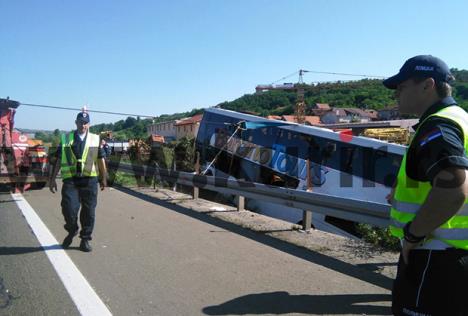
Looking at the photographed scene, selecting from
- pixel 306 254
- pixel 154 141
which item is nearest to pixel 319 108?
pixel 154 141

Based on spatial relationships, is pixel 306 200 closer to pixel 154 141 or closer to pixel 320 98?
pixel 154 141

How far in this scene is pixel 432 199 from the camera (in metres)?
2.16

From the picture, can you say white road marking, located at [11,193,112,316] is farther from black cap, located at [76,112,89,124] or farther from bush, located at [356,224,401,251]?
bush, located at [356,224,401,251]

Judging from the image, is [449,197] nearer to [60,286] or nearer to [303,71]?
[60,286]

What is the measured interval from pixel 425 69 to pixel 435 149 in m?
0.45

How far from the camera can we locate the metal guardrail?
6117 mm

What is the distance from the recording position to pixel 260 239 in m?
7.30

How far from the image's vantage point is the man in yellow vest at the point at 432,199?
2.14 meters

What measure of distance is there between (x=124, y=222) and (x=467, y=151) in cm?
728

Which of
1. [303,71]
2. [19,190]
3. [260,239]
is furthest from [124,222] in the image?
[303,71]

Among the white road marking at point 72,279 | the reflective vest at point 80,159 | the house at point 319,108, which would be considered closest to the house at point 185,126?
the house at point 319,108

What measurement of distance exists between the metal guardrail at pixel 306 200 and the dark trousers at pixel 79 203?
10.5ft

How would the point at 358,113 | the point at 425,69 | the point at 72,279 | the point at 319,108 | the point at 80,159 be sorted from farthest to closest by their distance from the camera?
the point at 319,108 → the point at 358,113 → the point at 80,159 → the point at 72,279 → the point at 425,69

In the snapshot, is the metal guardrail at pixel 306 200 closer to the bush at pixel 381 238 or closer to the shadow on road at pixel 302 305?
the bush at pixel 381 238
